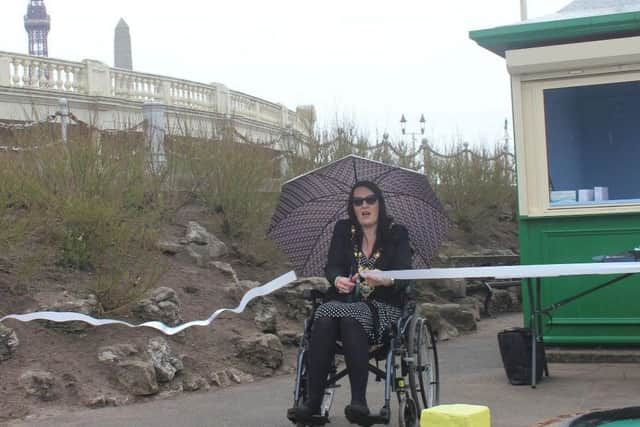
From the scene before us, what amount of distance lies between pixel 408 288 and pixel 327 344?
70 cm

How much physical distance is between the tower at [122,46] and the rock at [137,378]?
96.4m

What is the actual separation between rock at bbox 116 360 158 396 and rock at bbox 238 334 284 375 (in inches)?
47.7

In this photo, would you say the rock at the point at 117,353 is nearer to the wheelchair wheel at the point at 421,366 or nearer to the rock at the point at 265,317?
the rock at the point at 265,317

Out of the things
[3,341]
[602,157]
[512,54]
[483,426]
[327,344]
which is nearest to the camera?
[483,426]

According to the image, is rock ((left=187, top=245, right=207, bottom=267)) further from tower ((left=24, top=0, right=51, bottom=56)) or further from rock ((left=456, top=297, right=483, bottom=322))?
tower ((left=24, top=0, right=51, bottom=56))

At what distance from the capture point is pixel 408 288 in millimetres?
6598

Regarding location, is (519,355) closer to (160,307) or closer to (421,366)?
(421,366)

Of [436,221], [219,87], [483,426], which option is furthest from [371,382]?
[219,87]

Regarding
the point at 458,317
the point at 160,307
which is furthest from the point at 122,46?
the point at 160,307

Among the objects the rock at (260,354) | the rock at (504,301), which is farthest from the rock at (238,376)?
the rock at (504,301)

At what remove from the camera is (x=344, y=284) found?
656 cm

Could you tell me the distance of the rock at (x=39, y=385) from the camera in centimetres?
739

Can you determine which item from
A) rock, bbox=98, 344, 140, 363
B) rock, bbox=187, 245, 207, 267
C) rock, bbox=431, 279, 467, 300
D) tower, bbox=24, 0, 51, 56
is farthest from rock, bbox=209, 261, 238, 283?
tower, bbox=24, 0, 51, 56

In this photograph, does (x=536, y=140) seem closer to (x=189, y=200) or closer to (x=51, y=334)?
(x=51, y=334)
